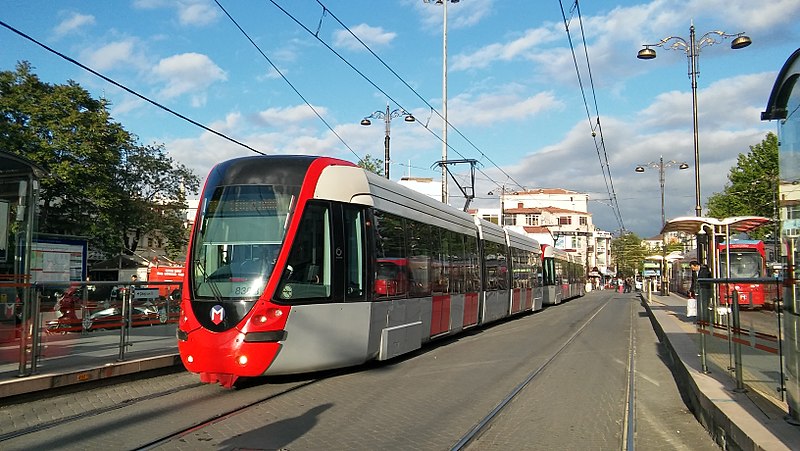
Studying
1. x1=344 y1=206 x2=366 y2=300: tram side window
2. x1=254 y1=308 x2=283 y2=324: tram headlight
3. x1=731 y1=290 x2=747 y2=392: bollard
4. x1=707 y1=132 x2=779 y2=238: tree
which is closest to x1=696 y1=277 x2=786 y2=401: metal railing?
x1=731 y1=290 x2=747 y2=392: bollard

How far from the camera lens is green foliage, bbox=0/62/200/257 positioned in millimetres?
30953

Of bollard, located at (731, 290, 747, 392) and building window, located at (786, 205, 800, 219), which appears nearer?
building window, located at (786, 205, 800, 219)

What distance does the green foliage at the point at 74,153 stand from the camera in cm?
3095

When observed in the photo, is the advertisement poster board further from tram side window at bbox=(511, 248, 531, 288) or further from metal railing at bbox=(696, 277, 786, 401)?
metal railing at bbox=(696, 277, 786, 401)

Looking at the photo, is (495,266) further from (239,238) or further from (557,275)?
(557,275)

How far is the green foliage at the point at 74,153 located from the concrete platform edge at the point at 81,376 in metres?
21.1

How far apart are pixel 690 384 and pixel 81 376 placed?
7.95 m

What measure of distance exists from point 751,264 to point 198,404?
28004 mm

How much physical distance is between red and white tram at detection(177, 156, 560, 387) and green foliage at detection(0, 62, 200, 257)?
73.1 feet

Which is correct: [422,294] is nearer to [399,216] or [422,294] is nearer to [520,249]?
[399,216]

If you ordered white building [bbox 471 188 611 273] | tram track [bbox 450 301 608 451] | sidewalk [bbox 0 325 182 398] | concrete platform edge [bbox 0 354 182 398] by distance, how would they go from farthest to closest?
white building [bbox 471 188 611 273]
sidewalk [bbox 0 325 182 398]
concrete platform edge [bbox 0 354 182 398]
tram track [bbox 450 301 608 451]

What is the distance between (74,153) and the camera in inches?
1272

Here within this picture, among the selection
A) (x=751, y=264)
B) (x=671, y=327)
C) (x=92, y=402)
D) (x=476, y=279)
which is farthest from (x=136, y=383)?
(x=751, y=264)

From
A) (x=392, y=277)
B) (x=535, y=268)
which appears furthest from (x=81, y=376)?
(x=535, y=268)
